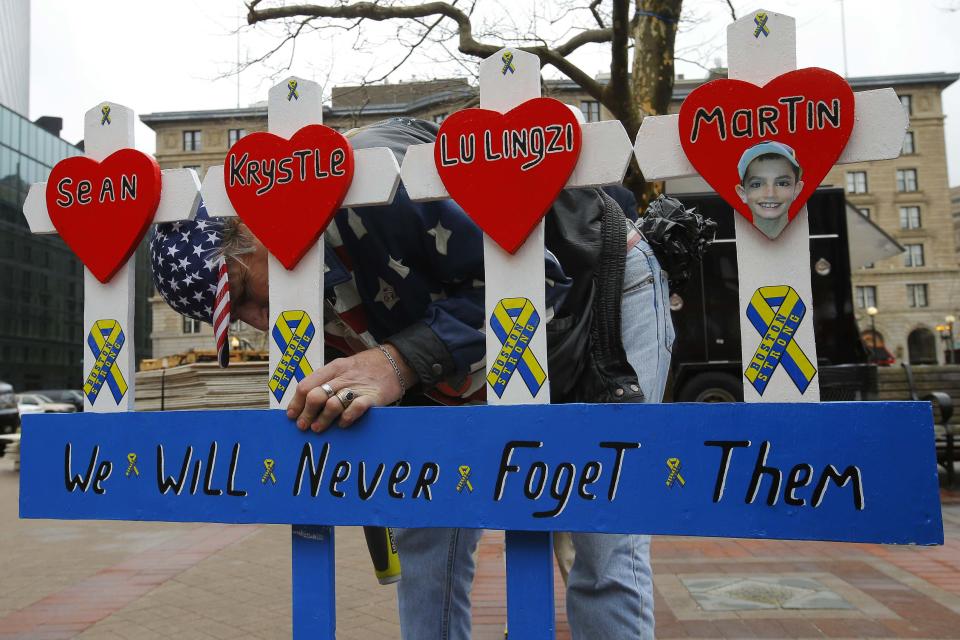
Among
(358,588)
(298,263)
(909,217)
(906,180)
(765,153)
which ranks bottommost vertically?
(358,588)

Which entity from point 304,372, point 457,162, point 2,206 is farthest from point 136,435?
point 2,206

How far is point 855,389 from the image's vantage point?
7395 mm

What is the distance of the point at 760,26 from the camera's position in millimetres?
1179

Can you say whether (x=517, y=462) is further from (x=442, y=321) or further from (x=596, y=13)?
(x=596, y=13)

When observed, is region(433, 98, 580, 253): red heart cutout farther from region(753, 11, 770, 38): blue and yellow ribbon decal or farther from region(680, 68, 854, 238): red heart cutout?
region(753, 11, 770, 38): blue and yellow ribbon decal

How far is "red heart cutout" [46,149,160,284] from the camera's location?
143cm

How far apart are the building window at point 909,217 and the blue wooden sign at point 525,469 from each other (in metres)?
51.1

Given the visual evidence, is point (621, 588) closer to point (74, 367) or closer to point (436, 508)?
point (436, 508)

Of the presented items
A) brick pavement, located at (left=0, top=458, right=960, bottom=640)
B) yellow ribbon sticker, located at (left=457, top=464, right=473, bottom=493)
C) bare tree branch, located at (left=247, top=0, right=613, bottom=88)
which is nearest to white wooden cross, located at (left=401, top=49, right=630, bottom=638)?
yellow ribbon sticker, located at (left=457, top=464, right=473, bottom=493)

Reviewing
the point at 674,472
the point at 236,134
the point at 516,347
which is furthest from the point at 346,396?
the point at 236,134

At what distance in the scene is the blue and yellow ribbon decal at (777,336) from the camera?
45.4 inches

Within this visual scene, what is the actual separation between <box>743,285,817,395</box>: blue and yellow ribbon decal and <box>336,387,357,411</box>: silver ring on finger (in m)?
0.62

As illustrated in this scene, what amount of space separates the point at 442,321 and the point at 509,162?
302 millimetres

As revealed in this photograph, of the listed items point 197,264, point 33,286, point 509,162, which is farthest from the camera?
point 33,286
